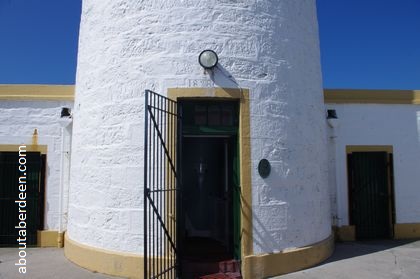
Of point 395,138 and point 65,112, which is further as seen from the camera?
point 395,138

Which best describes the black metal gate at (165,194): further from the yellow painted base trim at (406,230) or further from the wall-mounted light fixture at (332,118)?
the yellow painted base trim at (406,230)

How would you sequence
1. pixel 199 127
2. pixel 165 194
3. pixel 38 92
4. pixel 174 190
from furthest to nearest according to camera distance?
pixel 38 92 → pixel 199 127 → pixel 165 194 → pixel 174 190

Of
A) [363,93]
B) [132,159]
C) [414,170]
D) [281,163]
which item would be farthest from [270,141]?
[414,170]

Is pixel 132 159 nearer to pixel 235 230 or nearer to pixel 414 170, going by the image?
pixel 235 230

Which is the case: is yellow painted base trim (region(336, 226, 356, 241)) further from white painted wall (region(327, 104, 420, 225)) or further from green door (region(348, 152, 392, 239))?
white painted wall (region(327, 104, 420, 225))

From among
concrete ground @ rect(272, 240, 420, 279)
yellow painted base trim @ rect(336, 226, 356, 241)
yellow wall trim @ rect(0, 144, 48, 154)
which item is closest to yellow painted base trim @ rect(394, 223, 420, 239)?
concrete ground @ rect(272, 240, 420, 279)

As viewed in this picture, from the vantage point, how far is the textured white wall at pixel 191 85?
584 cm

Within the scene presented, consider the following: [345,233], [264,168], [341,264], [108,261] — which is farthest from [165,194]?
[345,233]

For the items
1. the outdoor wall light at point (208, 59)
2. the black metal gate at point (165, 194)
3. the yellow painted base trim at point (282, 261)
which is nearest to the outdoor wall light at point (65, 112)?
the black metal gate at point (165, 194)

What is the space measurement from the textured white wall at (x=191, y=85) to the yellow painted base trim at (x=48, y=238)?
69.6 inches

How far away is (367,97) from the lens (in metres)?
8.91

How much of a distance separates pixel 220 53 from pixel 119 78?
1757 mm

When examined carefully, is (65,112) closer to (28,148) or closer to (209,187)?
(28,148)

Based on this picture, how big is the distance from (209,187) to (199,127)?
3.50m
